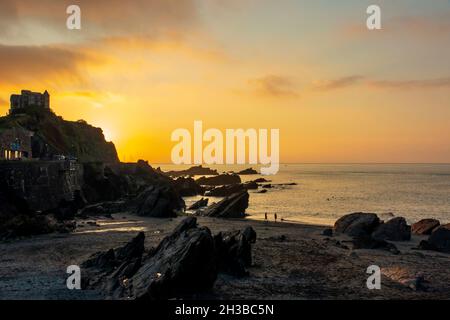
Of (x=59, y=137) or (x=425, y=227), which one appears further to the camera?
(x=59, y=137)

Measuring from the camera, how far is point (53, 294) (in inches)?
1046

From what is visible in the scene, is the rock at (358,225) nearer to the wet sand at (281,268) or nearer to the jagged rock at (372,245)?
the wet sand at (281,268)

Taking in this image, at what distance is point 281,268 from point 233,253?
442 cm

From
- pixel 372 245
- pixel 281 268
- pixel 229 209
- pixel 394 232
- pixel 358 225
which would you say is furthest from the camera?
pixel 229 209

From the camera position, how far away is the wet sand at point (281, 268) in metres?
27.6

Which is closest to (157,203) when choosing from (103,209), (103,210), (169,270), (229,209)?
(103,210)

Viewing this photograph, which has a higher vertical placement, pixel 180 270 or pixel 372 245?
pixel 180 270

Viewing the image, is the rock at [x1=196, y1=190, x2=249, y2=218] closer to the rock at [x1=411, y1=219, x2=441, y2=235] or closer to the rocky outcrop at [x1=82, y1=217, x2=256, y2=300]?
the rock at [x1=411, y1=219, x2=441, y2=235]

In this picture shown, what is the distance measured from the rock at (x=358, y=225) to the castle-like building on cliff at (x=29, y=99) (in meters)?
114

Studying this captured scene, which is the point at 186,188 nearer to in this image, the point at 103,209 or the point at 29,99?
the point at 103,209

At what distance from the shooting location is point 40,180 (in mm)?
66562

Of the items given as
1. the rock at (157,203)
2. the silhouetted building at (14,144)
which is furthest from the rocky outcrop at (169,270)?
the silhouetted building at (14,144)

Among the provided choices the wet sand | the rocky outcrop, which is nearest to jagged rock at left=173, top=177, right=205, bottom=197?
the wet sand
